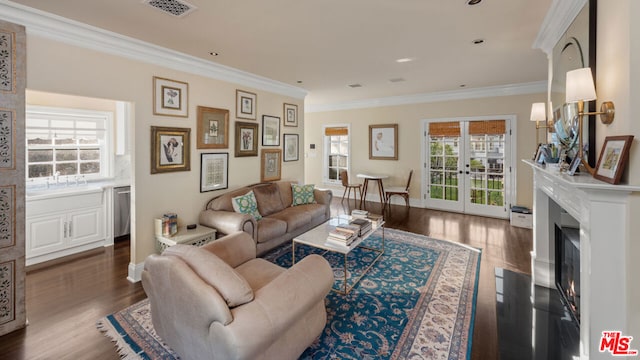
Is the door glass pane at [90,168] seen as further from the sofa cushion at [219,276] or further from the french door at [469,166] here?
the french door at [469,166]

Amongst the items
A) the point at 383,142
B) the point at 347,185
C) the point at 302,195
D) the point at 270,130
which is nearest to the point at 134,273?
the point at 302,195

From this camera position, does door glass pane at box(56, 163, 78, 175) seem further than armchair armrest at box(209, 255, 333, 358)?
Yes

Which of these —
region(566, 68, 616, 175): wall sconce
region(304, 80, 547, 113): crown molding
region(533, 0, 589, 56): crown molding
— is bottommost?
region(566, 68, 616, 175): wall sconce

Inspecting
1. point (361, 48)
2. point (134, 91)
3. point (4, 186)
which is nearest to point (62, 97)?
point (134, 91)

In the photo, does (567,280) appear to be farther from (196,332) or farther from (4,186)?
(4,186)

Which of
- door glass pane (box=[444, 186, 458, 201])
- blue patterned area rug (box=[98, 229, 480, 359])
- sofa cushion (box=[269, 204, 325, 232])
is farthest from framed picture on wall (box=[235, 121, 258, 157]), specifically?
door glass pane (box=[444, 186, 458, 201])

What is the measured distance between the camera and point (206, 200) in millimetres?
4035

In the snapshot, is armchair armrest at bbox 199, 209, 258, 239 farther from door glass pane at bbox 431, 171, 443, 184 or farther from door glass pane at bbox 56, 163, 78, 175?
door glass pane at bbox 431, 171, 443, 184

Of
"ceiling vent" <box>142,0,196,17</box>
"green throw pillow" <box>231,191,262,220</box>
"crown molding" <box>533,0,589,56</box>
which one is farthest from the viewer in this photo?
"green throw pillow" <box>231,191,262,220</box>

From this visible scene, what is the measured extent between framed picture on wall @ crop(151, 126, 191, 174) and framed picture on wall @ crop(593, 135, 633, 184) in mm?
3968

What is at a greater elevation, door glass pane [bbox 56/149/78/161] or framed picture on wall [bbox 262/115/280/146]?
framed picture on wall [bbox 262/115/280/146]

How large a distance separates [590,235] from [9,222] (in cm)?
404

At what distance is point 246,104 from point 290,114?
1.12 m

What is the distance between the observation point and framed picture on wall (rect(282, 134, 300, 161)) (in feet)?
17.9
